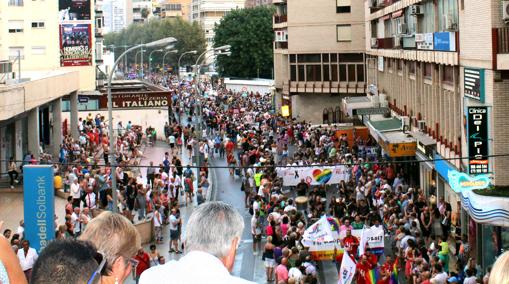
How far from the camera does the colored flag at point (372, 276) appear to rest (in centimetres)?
2128

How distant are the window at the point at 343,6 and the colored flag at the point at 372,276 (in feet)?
167

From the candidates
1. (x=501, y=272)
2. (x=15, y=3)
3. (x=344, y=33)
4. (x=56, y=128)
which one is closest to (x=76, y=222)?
(x=501, y=272)

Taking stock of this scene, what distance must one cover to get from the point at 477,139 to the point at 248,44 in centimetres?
9218

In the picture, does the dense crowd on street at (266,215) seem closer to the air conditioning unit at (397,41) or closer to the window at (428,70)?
the window at (428,70)

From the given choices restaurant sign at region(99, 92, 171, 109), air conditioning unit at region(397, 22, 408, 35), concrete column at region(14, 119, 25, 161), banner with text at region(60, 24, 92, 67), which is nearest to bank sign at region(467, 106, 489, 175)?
air conditioning unit at region(397, 22, 408, 35)

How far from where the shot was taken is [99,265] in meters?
4.54

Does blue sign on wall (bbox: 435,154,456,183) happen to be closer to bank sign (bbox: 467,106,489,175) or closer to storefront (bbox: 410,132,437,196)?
storefront (bbox: 410,132,437,196)

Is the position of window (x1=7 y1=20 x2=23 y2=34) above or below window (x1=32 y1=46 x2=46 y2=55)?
above

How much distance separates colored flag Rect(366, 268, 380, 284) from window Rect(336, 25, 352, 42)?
165 feet

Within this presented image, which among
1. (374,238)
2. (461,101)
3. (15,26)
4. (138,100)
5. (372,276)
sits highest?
(15,26)

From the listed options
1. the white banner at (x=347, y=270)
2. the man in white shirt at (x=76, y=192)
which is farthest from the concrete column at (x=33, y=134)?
the white banner at (x=347, y=270)

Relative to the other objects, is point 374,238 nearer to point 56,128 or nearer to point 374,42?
point 56,128

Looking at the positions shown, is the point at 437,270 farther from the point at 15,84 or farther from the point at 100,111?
the point at 100,111

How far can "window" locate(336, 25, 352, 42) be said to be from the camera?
70812 millimetres
